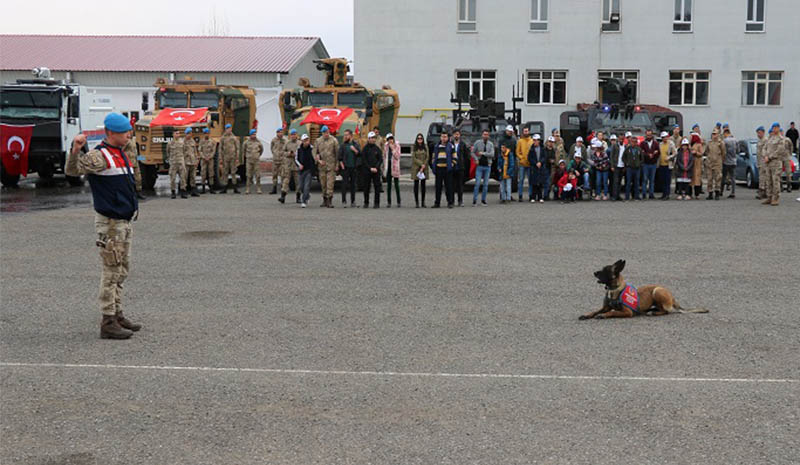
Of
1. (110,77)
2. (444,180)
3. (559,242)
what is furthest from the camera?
(110,77)

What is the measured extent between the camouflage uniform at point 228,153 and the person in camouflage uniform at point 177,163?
213cm

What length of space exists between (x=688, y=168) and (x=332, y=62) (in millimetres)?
10927

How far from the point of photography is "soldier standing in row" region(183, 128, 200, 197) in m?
23.4

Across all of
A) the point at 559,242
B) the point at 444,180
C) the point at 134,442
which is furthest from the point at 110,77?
the point at 134,442

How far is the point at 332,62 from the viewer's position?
2767cm

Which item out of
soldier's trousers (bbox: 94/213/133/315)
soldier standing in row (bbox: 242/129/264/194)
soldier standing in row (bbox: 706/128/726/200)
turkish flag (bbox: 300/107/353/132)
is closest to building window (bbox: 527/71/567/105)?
turkish flag (bbox: 300/107/353/132)

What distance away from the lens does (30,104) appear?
2675 cm

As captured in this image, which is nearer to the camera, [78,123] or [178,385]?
[178,385]

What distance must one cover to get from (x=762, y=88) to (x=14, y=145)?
2904 cm

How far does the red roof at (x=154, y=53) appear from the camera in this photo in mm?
47250

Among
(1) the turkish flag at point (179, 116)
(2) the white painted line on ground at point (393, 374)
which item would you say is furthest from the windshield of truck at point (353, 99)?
(2) the white painted line on ground at point (393, 374)

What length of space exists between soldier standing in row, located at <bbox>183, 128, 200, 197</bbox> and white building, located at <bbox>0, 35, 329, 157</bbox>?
19.5m

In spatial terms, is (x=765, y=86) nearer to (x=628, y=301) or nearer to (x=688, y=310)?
(x=688, y=310)

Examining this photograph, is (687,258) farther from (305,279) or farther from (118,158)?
(118,158)
